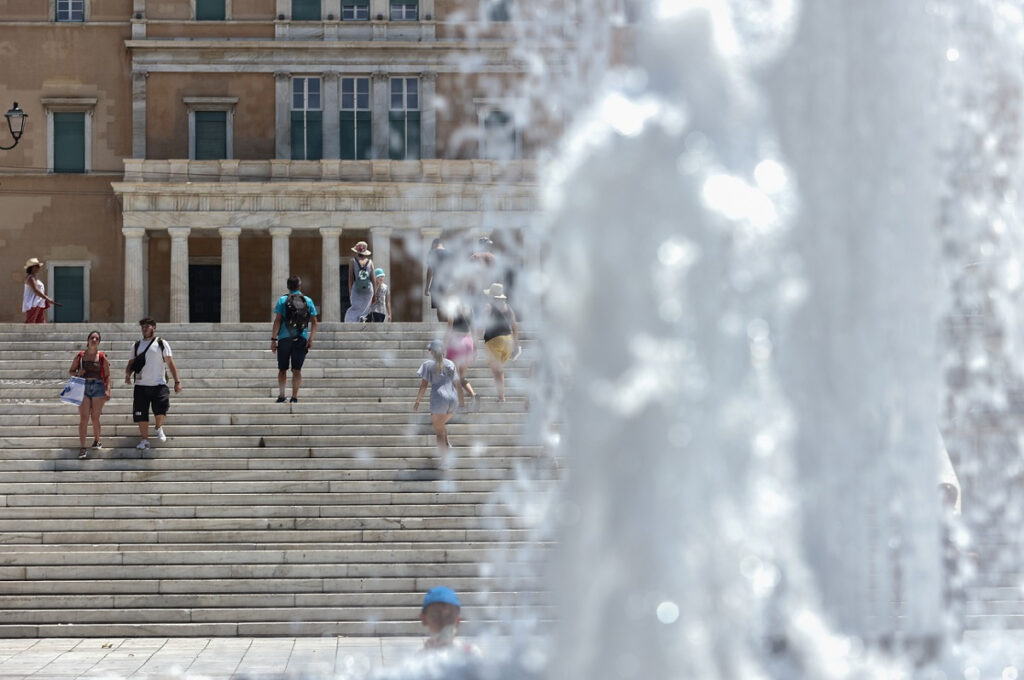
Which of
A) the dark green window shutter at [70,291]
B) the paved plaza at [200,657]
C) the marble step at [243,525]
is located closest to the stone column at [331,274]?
the dark green window shutter at [70,291]

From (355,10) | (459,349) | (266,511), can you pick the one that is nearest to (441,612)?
(266,511)

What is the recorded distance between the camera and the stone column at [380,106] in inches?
1590

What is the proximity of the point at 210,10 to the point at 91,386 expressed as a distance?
23.9 m

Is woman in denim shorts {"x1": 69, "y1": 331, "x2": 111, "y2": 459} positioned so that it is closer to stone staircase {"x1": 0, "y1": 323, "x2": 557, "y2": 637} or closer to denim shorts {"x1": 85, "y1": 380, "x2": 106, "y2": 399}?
A: denim shorts {"x1": 85, "y1": 380, "x2": 106, "y2": 399}

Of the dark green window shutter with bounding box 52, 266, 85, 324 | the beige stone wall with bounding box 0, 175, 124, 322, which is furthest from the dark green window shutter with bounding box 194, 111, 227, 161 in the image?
the dark green window shutter with bounding box 52, 266, 85, 324

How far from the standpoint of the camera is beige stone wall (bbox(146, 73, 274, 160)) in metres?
40.4

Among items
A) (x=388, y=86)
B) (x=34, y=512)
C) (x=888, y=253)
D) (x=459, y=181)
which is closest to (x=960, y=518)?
(x=888, y=253)

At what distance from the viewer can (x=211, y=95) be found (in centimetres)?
4062

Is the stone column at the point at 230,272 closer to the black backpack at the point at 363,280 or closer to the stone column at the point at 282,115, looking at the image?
the stone column at the point at 282,115

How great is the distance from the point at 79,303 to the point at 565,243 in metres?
34.9

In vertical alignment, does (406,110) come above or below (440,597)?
above

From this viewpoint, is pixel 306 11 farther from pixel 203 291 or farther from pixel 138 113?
pixel 203 291

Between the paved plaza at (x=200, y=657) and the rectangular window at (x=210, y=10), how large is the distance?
27.8 metres

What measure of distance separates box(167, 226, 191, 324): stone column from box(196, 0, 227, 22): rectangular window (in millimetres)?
5311
